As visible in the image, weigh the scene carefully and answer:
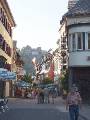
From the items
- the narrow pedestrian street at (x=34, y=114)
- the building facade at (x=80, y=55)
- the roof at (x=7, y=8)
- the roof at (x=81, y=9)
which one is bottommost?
the narrow pedestrian street at (x=34, y=114)

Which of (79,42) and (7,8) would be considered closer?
(79,42)

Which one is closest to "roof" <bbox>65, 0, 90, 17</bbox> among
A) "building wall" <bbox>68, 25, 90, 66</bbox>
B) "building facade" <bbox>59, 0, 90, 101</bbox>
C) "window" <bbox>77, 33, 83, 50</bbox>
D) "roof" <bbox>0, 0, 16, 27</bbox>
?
"building facade" <bbox>59, 0, 90, 101</bbox>

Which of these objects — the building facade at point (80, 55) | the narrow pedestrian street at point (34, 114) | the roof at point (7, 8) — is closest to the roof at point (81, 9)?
the building facade at point (80, 55)

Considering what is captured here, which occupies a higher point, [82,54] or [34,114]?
[82,54]

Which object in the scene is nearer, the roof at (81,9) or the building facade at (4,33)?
the roof at (81,9)

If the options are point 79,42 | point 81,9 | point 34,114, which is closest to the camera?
point 34,114

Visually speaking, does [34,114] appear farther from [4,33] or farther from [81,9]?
[4,33]

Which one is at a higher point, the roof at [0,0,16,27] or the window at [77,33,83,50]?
the roof at [0,0,16,27]

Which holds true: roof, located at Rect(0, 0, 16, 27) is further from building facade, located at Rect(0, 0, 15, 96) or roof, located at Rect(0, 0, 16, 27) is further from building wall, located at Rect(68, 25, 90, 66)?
building wall, located at Rect(68, 25, 90, 66)

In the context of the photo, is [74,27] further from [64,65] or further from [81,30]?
[64,65]

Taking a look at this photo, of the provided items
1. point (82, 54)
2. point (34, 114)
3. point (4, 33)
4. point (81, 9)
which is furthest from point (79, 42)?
point (34, 114)

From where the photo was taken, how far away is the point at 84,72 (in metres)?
49.9

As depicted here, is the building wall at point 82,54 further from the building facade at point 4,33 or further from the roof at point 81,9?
the building facade at point 4,33

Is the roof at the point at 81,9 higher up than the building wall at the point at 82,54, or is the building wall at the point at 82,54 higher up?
the roof at the point at 81,9
